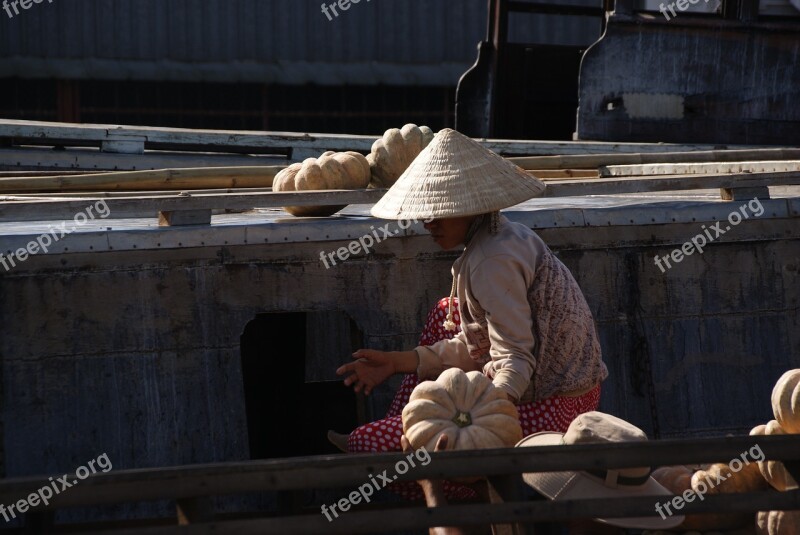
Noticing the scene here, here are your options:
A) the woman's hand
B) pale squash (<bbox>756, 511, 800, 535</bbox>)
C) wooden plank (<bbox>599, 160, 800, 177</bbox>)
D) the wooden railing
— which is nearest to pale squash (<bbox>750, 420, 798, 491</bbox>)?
pale squash (<bbox>756, 511, 800, 535</bbox>)

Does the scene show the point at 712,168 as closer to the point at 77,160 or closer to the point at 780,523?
the point at 780,523

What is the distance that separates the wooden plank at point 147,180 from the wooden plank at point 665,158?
1869 millimetres

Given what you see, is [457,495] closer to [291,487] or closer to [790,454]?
[291,487]

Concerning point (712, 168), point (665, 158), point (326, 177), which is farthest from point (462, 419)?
point (665, 158)

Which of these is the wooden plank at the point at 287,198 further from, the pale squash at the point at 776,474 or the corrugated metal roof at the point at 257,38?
the corrugated metal roof at the point at 257,38

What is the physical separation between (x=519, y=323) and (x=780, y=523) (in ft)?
4.09

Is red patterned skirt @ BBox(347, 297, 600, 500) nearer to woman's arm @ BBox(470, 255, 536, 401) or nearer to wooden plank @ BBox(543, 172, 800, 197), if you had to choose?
woman's arm @ BBox(470, 255, 536, 401)

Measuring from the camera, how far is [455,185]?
4.33 m

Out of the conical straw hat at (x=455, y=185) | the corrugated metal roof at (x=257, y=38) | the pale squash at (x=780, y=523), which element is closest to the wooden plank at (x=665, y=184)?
the conical straw hat at (x=455, y=185)

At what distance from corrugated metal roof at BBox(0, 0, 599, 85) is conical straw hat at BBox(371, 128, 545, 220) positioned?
1090 cm

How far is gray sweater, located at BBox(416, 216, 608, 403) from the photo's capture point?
→ 13.7 ft

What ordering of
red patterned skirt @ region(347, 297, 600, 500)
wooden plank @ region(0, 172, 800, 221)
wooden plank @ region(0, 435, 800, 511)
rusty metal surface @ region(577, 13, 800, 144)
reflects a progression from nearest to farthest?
wooden plank @ region(0, 435, 800, 511)
red patterned skirt @ region(347, 297, 600, 500)
wooden plank @ region(0, 172, 800, 221)
rusty metal surface @ region(577, 13, 800, 144)

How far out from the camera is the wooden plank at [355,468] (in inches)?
141

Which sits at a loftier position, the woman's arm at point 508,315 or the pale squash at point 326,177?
the pale squash at point 326,177
